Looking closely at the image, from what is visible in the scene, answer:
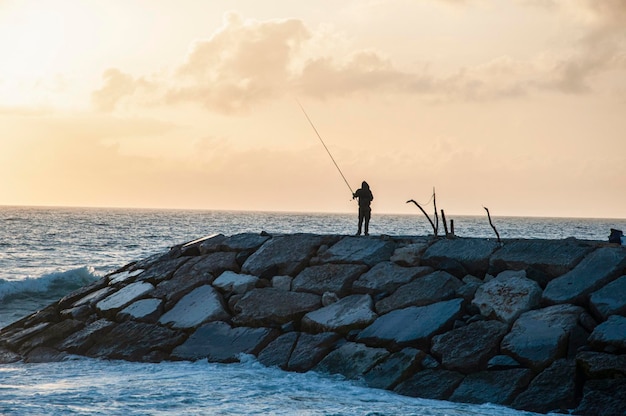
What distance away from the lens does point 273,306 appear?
11820 mm

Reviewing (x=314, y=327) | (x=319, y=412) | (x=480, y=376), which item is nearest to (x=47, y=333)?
(x=314, y=327)

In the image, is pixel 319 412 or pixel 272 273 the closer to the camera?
pixel 319 412

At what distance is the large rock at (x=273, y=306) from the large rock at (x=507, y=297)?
2.57 meters

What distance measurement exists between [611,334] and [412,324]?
8.45 ft

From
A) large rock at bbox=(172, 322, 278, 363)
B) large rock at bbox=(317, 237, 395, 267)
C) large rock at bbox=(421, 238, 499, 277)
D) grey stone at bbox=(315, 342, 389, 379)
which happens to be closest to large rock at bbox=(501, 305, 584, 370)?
large rock at bbox=(421, 238, 499, 277)

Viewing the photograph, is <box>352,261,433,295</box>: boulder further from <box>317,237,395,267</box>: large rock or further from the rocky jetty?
<box>317,237,395,267</box>: large rock

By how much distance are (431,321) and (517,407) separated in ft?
6.36

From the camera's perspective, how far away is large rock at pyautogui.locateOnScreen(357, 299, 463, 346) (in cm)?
1011

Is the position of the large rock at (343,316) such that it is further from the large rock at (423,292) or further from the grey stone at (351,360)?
the grey stone at (351,360)

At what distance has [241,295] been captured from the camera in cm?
1243

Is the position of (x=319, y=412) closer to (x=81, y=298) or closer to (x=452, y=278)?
(x=452, y=278)

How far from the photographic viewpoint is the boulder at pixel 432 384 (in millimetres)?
9234

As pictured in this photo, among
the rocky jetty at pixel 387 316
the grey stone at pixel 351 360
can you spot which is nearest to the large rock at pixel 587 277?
the rocky jetty at pixel 387 316

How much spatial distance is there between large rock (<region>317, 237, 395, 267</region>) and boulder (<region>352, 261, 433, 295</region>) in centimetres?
39
